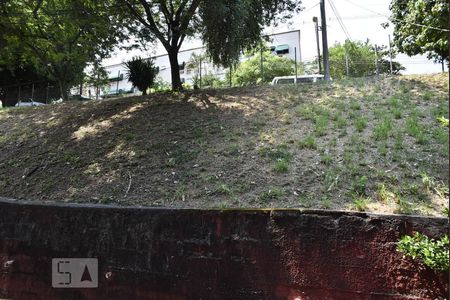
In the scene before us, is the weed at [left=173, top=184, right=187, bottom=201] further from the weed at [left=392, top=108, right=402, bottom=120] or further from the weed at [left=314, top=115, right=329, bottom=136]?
the weed at [left=392, top=108, right=402, bottom=120]

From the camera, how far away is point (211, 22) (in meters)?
9.82

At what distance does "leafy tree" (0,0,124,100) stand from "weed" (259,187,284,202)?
21.1 feet

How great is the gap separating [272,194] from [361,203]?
3.66 feet

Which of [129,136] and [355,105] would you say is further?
[129,136]

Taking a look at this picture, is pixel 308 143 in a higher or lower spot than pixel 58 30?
lower

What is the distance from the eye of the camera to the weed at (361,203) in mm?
4467

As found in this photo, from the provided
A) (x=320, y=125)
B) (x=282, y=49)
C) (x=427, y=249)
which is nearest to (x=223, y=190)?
(x=320, y=125)

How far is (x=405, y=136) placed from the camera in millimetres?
6016

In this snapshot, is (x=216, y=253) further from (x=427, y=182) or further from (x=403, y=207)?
(x=427, y=182)

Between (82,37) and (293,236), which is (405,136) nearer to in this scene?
(293,236)

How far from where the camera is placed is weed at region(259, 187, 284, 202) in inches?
202

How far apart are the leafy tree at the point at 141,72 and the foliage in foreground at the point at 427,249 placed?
10119 millimetres

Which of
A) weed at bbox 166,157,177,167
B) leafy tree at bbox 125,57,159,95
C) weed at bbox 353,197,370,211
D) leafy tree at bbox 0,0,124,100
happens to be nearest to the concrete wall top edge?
weed at bbox 353,197,370,211

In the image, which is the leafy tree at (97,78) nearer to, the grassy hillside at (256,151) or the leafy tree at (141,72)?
the leafy tree at (141,72)
